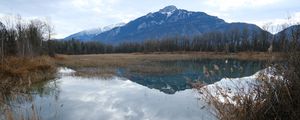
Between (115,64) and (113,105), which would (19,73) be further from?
(115,64)

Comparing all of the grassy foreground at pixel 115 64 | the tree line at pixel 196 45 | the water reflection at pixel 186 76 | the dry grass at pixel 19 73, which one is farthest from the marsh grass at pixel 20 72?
the tree line at pixel 196 45

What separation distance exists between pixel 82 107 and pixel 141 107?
2.37 metres

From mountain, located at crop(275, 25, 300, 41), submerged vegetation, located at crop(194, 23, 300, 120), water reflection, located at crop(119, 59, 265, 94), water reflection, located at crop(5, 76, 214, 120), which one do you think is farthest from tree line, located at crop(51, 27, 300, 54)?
submerged vegetation, located at crop(194, 23, 300, 120)

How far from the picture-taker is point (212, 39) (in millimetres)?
129125

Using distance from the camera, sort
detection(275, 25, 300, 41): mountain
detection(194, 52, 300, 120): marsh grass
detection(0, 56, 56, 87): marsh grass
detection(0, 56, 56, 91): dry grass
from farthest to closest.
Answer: detection(0, 56, 56, 87): marsh grass, detection(0, 56, 56, 91): dry grass, detection(275, 25, 300, 41): mountain, detection(194, 52, 300, 120): marsh grass

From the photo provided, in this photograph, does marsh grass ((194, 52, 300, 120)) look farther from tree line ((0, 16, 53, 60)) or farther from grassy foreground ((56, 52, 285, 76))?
tree line ((0, 16, 53, 60))

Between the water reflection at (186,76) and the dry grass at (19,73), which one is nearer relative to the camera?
the water reflection at (186,76)

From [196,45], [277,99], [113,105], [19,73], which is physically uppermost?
[196,45]

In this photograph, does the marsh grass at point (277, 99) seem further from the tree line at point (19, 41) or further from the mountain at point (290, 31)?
the tree line at point (19, 41)

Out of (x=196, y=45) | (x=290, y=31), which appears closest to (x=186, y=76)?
(x=290, y=31)

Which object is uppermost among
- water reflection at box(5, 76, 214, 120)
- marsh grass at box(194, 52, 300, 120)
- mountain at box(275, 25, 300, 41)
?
mountain at box(275, 25, 300, 41)

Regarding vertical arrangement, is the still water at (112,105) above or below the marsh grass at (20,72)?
below

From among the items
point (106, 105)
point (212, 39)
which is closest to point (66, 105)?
point (106, 105)

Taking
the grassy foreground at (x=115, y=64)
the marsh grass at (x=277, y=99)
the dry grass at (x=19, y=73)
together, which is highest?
the marsh grass at (x=277, y=99)
